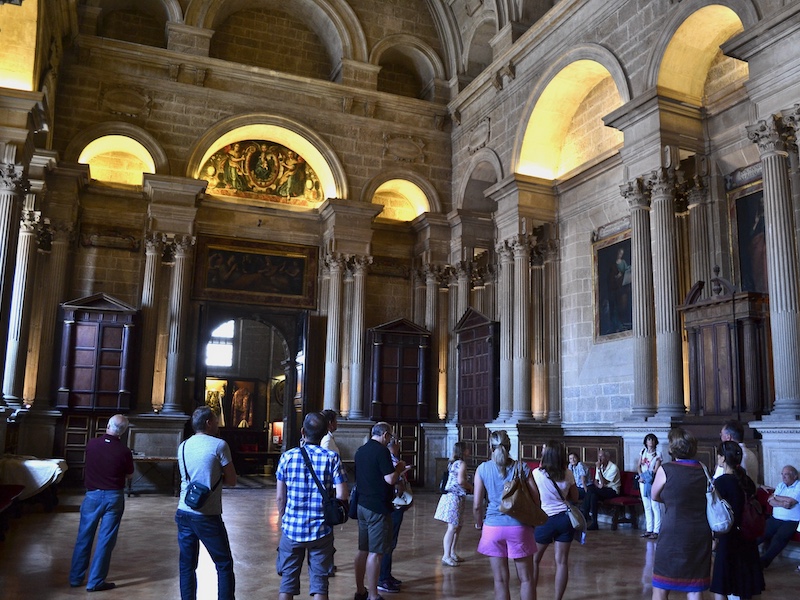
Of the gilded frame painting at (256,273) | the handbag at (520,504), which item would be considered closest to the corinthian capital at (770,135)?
the handbag at (520,504)

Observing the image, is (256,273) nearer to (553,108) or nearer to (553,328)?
(553,328)

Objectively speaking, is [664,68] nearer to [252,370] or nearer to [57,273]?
[57,273]

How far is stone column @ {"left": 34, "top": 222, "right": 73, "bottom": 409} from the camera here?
1596 cm

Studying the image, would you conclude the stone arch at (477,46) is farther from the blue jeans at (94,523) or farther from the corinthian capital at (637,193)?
the blue jeans at (94,523)

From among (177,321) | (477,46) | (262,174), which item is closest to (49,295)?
(177,321)

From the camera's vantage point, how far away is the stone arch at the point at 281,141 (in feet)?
57.7

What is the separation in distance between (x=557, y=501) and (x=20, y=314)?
41.3 feet

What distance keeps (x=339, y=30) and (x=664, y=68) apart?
30.8 ft

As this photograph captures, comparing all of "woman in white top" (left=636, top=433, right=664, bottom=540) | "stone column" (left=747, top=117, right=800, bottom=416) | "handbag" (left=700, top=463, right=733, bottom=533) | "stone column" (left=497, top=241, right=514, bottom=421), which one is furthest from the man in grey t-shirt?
"stone column" (left=497, top=241, right=514, bottom=421)

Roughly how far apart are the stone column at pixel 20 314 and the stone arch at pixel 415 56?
8.87 meters

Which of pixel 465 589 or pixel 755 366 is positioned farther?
pixel 755 366

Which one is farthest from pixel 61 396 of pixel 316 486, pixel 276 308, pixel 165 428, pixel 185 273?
pixel 316 486

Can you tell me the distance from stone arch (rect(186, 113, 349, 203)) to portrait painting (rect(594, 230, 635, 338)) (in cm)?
647

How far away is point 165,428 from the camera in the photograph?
16.4 metres
